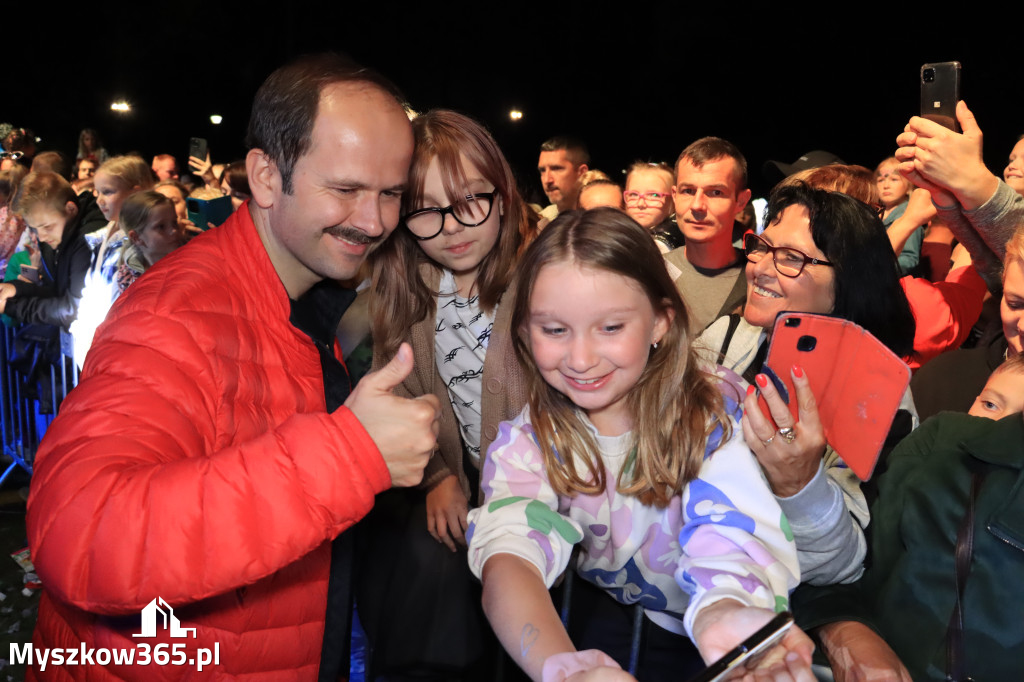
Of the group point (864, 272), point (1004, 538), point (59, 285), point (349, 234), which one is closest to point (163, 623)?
point (349, 234)

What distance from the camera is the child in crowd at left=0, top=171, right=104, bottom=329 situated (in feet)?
14.4

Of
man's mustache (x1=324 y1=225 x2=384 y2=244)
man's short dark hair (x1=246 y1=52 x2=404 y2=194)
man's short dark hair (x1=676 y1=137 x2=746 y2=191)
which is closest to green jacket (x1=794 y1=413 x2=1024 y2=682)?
man's mustache (x1=324 y1=225 x2=384 y2=244)

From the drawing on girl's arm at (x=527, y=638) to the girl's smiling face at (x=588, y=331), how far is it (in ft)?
1.69

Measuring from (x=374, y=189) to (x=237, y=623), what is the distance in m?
0.92

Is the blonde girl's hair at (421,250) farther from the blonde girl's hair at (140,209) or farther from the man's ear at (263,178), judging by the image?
the blonde girl's hair at (140,209)

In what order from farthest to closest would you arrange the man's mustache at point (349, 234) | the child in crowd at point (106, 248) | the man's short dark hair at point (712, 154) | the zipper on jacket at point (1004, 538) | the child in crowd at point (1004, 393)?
the child in crowd at point (106, 248)
the man's short dark hair at point (712, 154)
the child in crowd at point (1004, 393)
the man's mustache at point (349, 234)
the zipper on jacket at point (1004, 538)

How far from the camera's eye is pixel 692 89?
36.6ft

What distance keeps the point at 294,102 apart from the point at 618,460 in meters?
1.05

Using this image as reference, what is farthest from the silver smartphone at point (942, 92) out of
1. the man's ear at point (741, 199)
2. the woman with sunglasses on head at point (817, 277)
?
the man's ear at point (741, 199)

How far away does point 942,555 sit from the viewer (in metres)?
1.54

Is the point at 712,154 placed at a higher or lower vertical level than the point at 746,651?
higher

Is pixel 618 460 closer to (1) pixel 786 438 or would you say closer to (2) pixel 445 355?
(1) pixel 786 438

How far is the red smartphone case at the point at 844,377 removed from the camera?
1462 mm

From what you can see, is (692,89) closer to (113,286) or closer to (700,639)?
(113,286)
